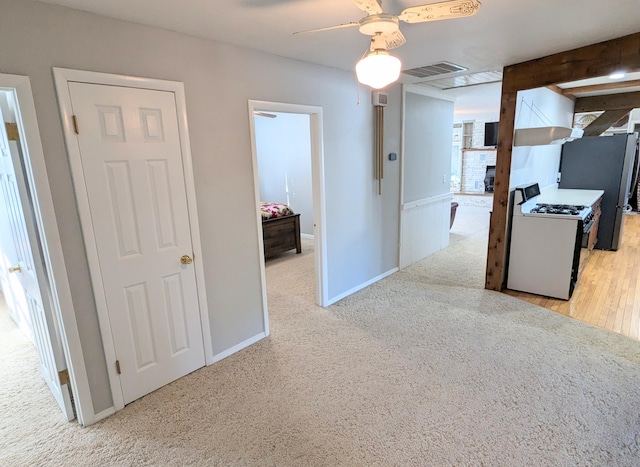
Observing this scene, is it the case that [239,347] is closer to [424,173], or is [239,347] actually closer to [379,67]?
[379,67]

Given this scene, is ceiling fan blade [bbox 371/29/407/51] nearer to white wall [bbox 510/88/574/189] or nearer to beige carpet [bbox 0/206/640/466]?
beige carpet [bbox 0/206/640/466]

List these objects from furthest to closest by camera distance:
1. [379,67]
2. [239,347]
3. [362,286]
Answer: [362,286]
[239,347]
[379,67]

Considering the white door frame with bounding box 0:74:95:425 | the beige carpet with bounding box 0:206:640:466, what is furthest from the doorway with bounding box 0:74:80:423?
the beige carpet with bounding box 0:206:640:466

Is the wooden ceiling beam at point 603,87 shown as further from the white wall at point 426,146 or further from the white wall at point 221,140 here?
the white wall at point 221,140

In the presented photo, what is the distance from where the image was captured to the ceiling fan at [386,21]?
1.49 m

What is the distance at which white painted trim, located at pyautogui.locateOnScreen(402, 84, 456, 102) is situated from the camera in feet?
14.2

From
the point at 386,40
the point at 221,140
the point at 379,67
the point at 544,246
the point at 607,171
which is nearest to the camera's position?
the point at 379,67

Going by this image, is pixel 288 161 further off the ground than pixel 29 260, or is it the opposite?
pixel 288 161

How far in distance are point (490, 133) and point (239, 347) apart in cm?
1026

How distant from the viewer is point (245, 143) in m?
2.74

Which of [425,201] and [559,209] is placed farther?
[425,201]

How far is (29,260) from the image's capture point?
6.97 ft

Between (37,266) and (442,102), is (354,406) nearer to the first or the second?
(37,266)

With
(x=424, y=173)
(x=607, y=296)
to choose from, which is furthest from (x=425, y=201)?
(x=607, y=296)
